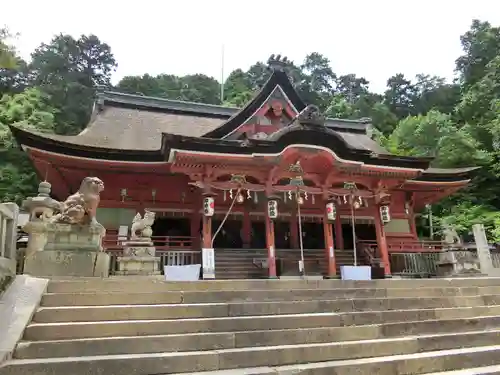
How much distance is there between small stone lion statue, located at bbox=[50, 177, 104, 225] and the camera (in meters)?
5.68

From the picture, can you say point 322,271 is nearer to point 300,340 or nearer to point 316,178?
point 316,178

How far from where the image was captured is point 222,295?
16.0ft

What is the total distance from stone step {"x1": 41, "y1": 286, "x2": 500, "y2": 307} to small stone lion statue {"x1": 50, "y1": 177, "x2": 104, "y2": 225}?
5.50 feet

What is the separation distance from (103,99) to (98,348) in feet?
52.9

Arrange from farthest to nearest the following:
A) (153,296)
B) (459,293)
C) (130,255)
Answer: (130,255), (459,293), (153,296)

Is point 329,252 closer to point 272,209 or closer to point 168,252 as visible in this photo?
point 272,209

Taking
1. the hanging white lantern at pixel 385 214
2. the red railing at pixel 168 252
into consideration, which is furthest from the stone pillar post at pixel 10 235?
the hanging white lantern at pixel 385 214

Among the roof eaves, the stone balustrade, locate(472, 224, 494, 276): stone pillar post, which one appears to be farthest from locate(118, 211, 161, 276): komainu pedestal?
the roof eaves

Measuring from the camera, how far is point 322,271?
12.9 metres

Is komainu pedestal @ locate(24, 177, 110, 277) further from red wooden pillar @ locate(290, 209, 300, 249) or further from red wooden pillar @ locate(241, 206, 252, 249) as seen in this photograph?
red wooden pillar @ locate(290, 209, 300, 249)

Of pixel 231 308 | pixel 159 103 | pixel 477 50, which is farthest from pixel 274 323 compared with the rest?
pixel 477 50

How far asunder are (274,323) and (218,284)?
112cm

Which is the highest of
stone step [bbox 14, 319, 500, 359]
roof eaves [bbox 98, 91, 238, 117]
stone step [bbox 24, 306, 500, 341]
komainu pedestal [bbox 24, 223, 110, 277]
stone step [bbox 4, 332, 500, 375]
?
roof eaves [bbox 98, 91, 238, 117]

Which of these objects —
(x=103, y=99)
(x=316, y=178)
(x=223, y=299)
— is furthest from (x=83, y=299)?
(x=103, y=99)
